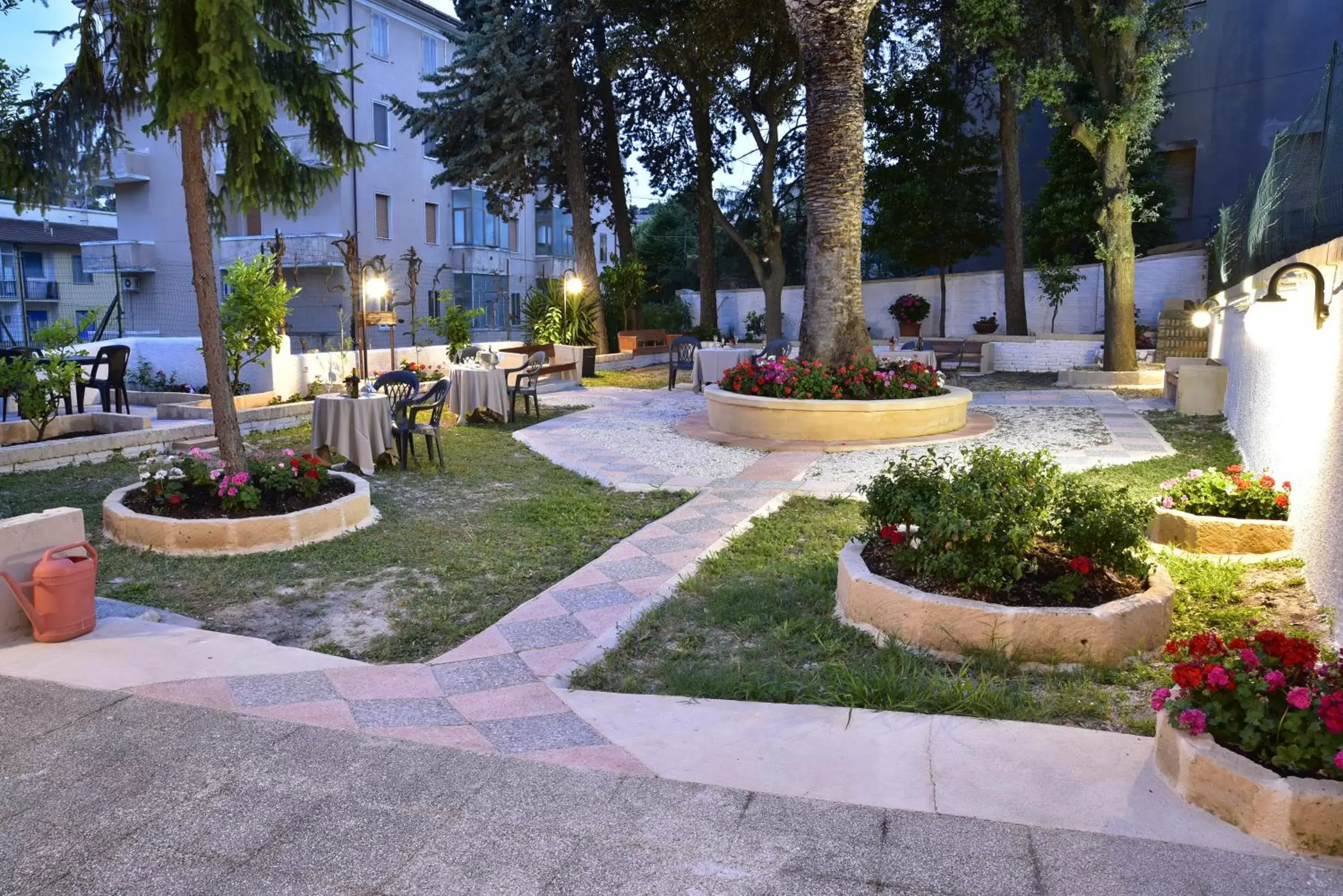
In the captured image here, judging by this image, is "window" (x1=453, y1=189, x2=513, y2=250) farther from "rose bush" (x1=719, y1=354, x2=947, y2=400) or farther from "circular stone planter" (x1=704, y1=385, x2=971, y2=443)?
"circular stone planter" (x1=704, y1=385, x2=971, y2=443)

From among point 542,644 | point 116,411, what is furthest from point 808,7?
point 116,411

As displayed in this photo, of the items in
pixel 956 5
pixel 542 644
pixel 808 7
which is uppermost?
pixel 956 5

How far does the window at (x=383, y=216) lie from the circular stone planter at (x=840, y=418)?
18708 mm

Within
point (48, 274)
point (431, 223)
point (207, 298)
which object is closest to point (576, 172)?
point (431, 223)

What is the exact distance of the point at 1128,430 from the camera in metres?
10.5

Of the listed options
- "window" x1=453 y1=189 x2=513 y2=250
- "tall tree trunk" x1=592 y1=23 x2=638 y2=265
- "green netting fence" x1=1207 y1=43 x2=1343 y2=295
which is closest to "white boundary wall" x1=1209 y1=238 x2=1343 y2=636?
"green netting fence" x1=1207 y1=43 x2=1343 y2=295

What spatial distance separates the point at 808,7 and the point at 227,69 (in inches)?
280

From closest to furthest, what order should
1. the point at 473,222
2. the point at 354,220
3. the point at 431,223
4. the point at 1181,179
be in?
the point at 1181,179 < the point at 354,220 < the point at 431,223 < the point at 473,222

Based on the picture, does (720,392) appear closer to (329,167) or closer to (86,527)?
(329,167)

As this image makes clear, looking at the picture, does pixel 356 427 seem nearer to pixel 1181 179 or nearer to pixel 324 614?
pixel 324 614

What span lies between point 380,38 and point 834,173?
786 inches

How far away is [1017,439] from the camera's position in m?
10.3

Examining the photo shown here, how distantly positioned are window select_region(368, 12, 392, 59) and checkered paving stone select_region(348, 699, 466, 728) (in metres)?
25.9

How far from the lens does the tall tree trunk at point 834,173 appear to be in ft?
35.1
